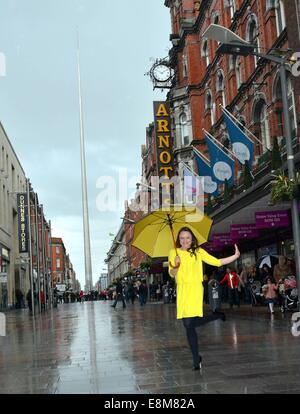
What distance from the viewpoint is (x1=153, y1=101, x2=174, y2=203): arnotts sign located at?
42.0 metres

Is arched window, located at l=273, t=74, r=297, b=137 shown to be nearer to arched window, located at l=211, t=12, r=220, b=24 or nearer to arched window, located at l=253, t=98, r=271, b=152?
arched window, located at l=253, t=98, r=271, b=152

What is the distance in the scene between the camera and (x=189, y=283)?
7.39 m

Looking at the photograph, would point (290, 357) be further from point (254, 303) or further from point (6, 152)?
point (6, 152)

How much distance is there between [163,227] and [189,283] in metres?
2.51

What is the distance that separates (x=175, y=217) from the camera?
9.69m

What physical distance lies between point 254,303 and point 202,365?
48.9 ft

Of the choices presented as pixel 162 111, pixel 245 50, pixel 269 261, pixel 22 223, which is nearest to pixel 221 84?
pixel 162 111

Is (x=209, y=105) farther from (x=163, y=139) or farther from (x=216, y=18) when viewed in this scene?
(x=163, y=139)

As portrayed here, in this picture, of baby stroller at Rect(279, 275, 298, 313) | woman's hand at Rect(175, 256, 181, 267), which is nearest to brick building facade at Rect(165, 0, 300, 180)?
baby stroller at Rect(279, 275, 298, 313)

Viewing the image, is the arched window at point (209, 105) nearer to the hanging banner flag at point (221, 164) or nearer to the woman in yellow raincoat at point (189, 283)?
the hanging banner flag at point (221, 164)

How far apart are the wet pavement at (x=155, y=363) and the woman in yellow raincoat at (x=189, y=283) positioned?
63 cm

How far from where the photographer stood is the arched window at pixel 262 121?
2459 cm

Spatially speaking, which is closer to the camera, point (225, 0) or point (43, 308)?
point (225, 0)

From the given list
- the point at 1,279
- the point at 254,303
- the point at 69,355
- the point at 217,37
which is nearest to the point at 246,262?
the point at 254,303
